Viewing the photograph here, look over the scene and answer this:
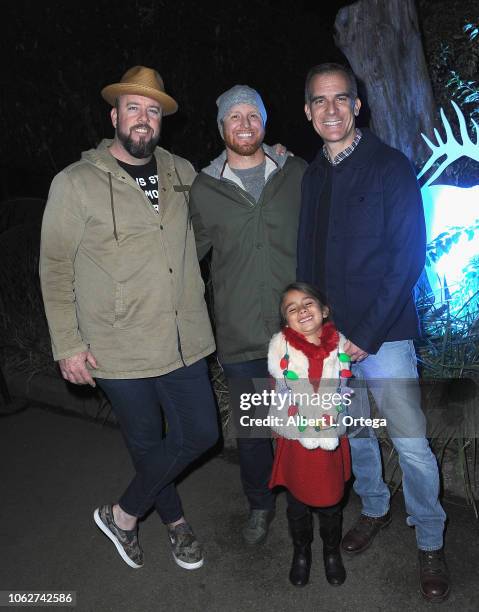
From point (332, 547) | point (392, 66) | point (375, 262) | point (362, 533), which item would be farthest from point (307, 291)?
point (392, 66)

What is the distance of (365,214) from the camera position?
104 inches

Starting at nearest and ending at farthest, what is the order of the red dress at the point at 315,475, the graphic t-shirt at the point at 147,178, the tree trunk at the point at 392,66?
the red dress at the point at 315,475, the graphic t-shirt at the point at 147,178, the tree trunk at the point at 392,66

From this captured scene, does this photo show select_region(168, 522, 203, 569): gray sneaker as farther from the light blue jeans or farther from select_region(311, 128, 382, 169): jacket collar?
select_region(311, 128, 382, 169): jacket collar

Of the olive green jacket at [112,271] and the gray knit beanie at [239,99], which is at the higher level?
the gray knit beanie at [239,99]

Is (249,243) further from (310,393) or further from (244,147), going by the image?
(310,393)

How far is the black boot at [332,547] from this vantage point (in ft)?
9.22

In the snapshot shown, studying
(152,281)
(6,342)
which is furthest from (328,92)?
(6,342)

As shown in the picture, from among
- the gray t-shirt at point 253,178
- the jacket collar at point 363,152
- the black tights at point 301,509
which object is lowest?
the black tights at point 301,509

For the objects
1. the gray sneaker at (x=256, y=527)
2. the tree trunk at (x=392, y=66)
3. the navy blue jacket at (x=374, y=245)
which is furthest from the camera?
the tree trunk at (x=392, y=66)

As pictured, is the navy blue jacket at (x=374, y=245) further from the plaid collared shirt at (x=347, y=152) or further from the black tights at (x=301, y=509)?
the black tights at (x=301, y=509)

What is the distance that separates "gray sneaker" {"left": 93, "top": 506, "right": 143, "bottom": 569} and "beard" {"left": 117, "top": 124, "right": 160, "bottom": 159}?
6.18 ft

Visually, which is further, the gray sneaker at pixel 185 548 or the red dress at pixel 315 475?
the gray sneaker at pixel 185 548

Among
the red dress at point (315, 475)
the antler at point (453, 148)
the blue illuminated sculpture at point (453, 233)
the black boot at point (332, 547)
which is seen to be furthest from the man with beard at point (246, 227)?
the antler at point (453, 148)

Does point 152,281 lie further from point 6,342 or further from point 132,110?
point 6,342
